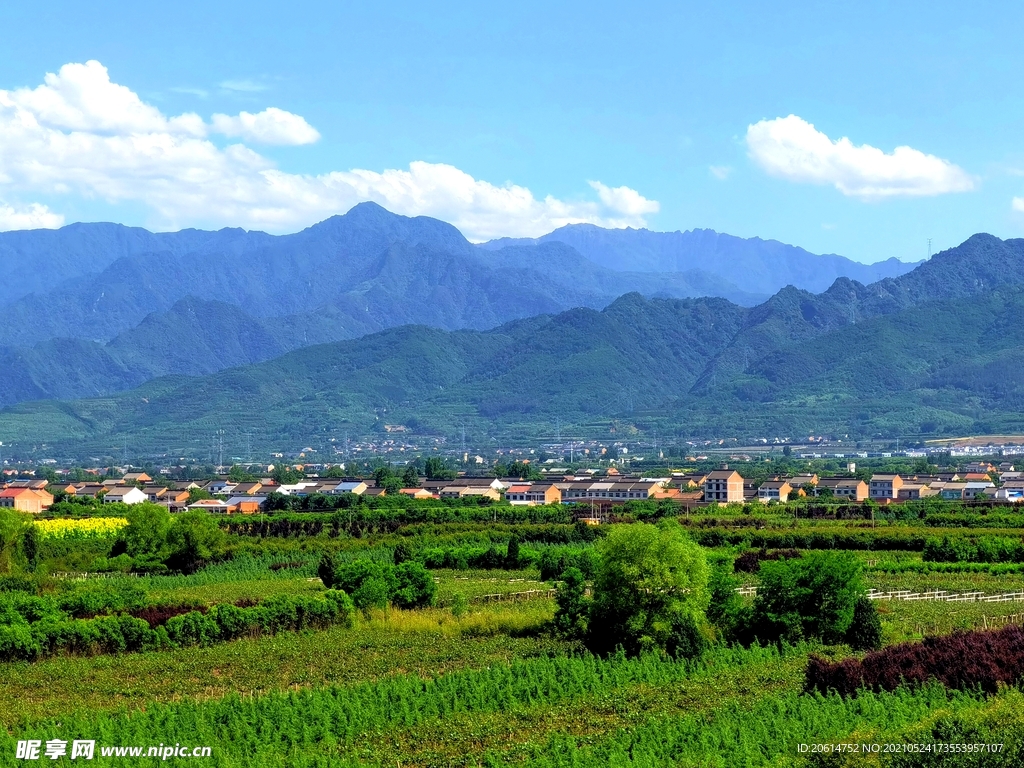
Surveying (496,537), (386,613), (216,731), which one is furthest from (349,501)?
(216,731)

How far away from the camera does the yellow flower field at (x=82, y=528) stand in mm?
65438

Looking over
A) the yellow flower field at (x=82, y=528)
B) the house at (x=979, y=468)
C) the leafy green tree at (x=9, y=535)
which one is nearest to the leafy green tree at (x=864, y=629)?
the leafy green tree at (x=9, y=535)

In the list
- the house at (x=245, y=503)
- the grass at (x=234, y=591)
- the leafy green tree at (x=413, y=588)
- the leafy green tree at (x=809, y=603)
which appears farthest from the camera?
the house at (x=245, y=503)

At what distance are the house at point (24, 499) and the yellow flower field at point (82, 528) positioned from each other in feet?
67.6

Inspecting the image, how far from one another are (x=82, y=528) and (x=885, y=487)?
5988 cm

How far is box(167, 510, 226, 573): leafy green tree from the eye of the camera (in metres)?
54.1

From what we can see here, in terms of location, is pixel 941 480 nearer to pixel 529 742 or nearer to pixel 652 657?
pixel 652 657

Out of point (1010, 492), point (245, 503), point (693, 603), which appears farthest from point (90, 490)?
point (693, 603)

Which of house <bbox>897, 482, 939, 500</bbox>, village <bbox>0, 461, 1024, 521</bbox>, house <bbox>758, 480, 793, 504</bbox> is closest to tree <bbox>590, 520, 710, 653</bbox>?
village <bbox>0, 461, 1024, 521</bbox>

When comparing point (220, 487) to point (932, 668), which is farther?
point (220, 487)

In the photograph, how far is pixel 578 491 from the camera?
339ft

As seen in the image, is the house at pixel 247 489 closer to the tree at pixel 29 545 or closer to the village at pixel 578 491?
the village at pixel 578 491

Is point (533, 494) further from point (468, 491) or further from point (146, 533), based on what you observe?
point (146, 533)

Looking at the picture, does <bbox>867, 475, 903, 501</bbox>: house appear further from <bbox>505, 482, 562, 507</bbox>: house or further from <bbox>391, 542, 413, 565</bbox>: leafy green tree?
<bbox>391, 542, 413, 565</bbox>: leafy green tree
